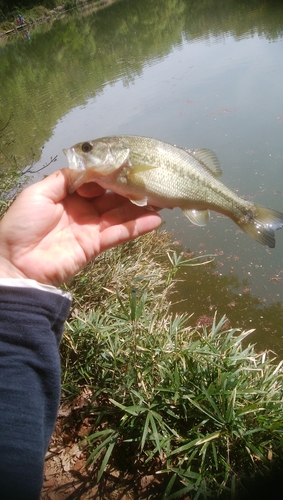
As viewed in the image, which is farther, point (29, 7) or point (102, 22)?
point (29, 7)

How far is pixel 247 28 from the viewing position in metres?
15.9

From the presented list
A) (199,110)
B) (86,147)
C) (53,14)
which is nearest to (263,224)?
(86,147)

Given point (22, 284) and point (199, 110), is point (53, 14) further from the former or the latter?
point (22, 284)

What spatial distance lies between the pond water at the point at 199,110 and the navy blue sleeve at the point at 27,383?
2.96 metres

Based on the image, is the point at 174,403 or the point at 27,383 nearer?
the point at 27,383

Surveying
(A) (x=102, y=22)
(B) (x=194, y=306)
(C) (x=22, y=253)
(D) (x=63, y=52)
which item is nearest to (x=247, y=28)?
(D) (x=63, y=52)

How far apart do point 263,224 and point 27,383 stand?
226 centimetres

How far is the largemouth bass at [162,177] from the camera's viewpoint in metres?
2.64

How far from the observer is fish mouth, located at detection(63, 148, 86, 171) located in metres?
2.52

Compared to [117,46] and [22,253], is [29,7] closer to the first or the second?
[117,46]

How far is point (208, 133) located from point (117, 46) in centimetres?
1784

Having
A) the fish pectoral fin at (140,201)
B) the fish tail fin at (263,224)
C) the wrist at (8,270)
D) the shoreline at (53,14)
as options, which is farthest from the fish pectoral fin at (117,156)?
the shoreline at (53,14)

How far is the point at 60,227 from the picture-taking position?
102 inches

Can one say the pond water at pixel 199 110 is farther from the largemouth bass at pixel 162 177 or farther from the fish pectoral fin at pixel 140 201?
the fish pectoral fin at pixel 140 201
